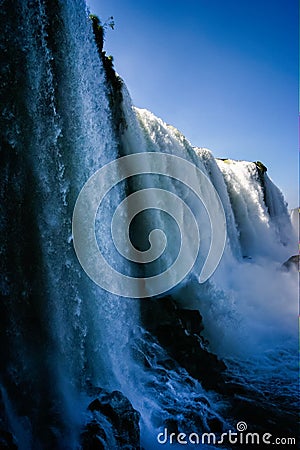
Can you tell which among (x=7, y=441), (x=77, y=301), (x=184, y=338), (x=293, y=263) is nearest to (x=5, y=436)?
(x=7, y=441)

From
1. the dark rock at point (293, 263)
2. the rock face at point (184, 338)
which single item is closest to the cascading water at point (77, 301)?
the rock face at point (184, 338)

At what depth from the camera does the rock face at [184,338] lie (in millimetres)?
8131

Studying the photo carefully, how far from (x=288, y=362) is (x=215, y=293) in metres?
2.90

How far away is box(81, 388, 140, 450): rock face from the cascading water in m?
0.06

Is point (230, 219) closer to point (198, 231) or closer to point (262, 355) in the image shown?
point (198, 231)

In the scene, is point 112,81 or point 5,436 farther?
point 112,81

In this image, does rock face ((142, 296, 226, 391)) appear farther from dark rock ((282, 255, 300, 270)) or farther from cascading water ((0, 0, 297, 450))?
dark rock ((282, 255, 300, 270))

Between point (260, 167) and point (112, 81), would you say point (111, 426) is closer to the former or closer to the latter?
point (112, 81)

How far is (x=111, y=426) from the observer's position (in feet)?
16.0

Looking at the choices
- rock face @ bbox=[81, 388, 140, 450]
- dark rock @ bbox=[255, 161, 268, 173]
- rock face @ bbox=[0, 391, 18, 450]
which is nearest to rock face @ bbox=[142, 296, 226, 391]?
rock face @ bbox=[81, 388, 140, 450]

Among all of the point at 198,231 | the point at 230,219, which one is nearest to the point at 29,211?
the point at 198,231

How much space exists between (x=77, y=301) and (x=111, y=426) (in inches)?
84.5

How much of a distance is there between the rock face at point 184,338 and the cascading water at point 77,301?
0.12 feet

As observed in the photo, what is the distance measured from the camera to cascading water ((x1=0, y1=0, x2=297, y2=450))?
507 centimetres
